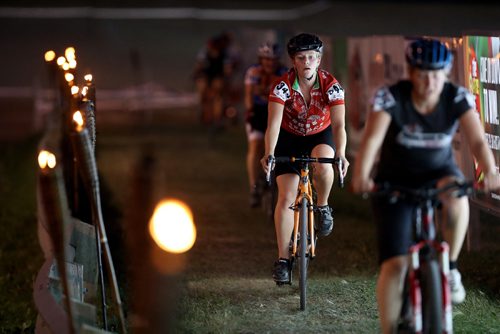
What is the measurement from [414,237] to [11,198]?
1023 centimetres

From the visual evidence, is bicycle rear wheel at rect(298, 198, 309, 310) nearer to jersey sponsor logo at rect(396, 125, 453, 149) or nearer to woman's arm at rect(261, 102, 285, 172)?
woman's arm at rect(261, 102, 285, 172)

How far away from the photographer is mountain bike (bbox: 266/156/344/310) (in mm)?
8430

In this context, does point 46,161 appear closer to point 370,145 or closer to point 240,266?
point 370,145

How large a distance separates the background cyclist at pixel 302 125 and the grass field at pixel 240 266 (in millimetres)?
594

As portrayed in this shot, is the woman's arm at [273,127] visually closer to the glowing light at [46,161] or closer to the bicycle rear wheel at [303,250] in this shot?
the bicycle rear wheel at [303,250]

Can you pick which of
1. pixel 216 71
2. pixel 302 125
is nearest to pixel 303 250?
pixel 302 125

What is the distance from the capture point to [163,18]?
49.3 m

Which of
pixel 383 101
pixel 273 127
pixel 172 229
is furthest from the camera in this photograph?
pixel 273 127

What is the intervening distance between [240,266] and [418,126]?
4.44 metres

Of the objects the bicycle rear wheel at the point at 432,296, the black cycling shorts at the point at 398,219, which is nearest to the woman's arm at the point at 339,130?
the black cycling shorts at the point at 398,219

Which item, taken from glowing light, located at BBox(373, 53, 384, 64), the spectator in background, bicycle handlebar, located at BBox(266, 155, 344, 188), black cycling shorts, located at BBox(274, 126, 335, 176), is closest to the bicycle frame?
black cycling shorts, located at BBox(274, 126, 335, 176)

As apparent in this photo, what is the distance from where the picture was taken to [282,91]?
8.65 meters

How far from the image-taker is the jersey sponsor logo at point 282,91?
8.62 m

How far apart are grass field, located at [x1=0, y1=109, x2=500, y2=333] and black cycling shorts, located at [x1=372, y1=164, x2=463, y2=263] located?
1367 mm
